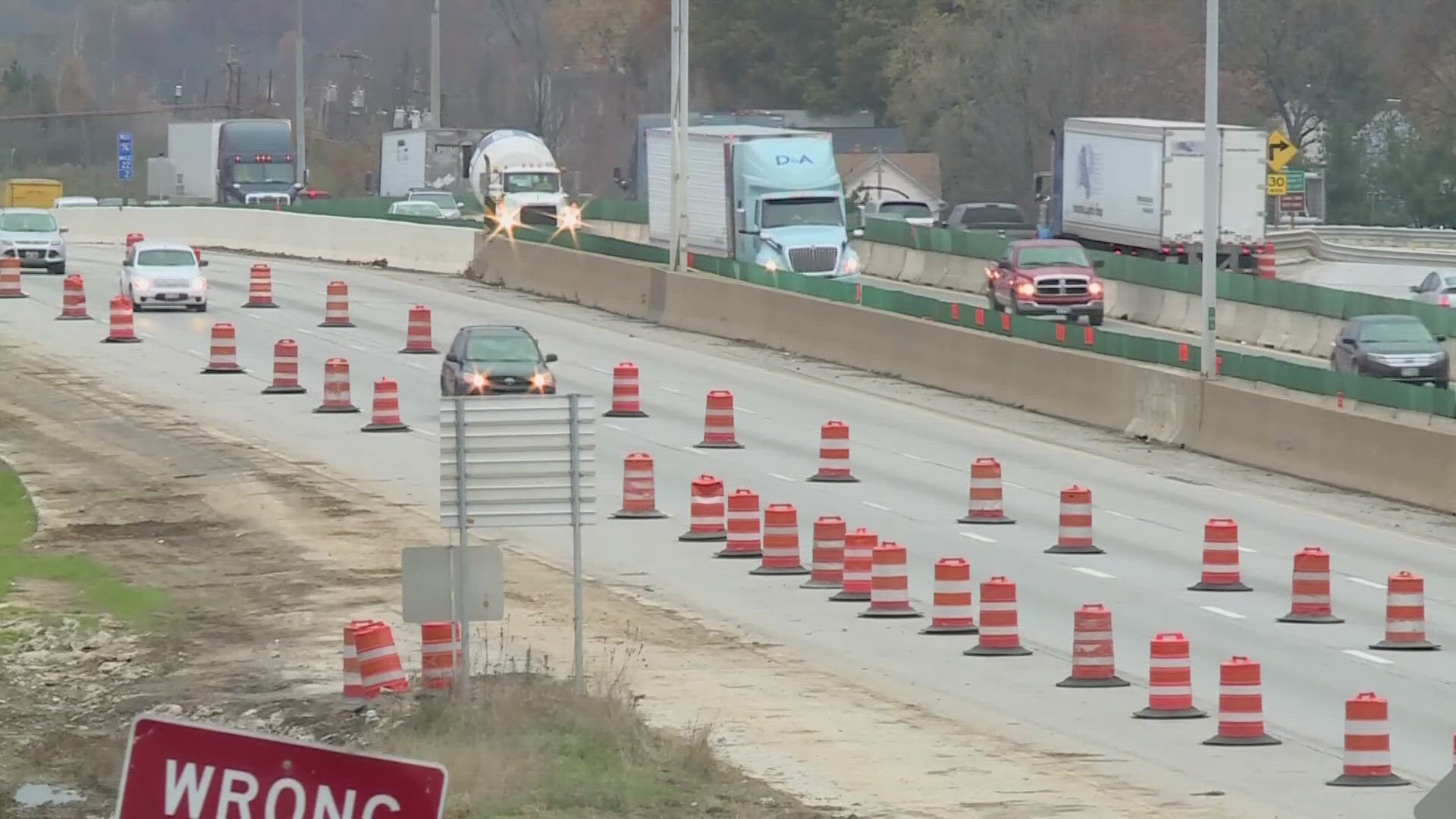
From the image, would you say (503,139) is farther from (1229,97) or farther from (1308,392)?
(1229,97)

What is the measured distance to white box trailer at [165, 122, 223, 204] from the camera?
8994 centimetres

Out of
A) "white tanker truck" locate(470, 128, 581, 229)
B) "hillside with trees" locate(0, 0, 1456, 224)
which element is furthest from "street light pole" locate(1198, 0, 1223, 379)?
"hillside with trees" locate(0, 0, 1456, 224)

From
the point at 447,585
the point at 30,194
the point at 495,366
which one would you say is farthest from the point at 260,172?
the point at 447,585

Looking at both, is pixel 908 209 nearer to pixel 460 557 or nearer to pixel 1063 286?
pixel 1063 286

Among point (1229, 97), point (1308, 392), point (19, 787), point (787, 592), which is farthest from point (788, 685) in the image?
point (1229, 97)

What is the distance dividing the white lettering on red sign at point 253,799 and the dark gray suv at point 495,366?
27.9m

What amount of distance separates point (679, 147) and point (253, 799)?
138ft

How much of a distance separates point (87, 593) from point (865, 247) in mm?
41346

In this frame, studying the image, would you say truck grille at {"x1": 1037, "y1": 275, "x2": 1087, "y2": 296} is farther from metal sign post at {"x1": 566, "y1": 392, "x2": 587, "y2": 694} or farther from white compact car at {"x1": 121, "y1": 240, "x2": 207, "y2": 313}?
metal sign post at {"x1": 566, "y1": 392, "x2": 587, "y2": 694}

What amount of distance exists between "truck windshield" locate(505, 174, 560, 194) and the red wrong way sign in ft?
199

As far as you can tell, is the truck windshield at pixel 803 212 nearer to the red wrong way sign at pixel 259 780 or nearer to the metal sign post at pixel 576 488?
the metal sign post at pixel 576 488

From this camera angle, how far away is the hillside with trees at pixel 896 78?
325 ft

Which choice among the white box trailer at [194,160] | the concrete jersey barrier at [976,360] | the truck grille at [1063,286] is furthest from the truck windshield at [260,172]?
the truck grille at [1063,286]

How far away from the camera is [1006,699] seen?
17.0 m
